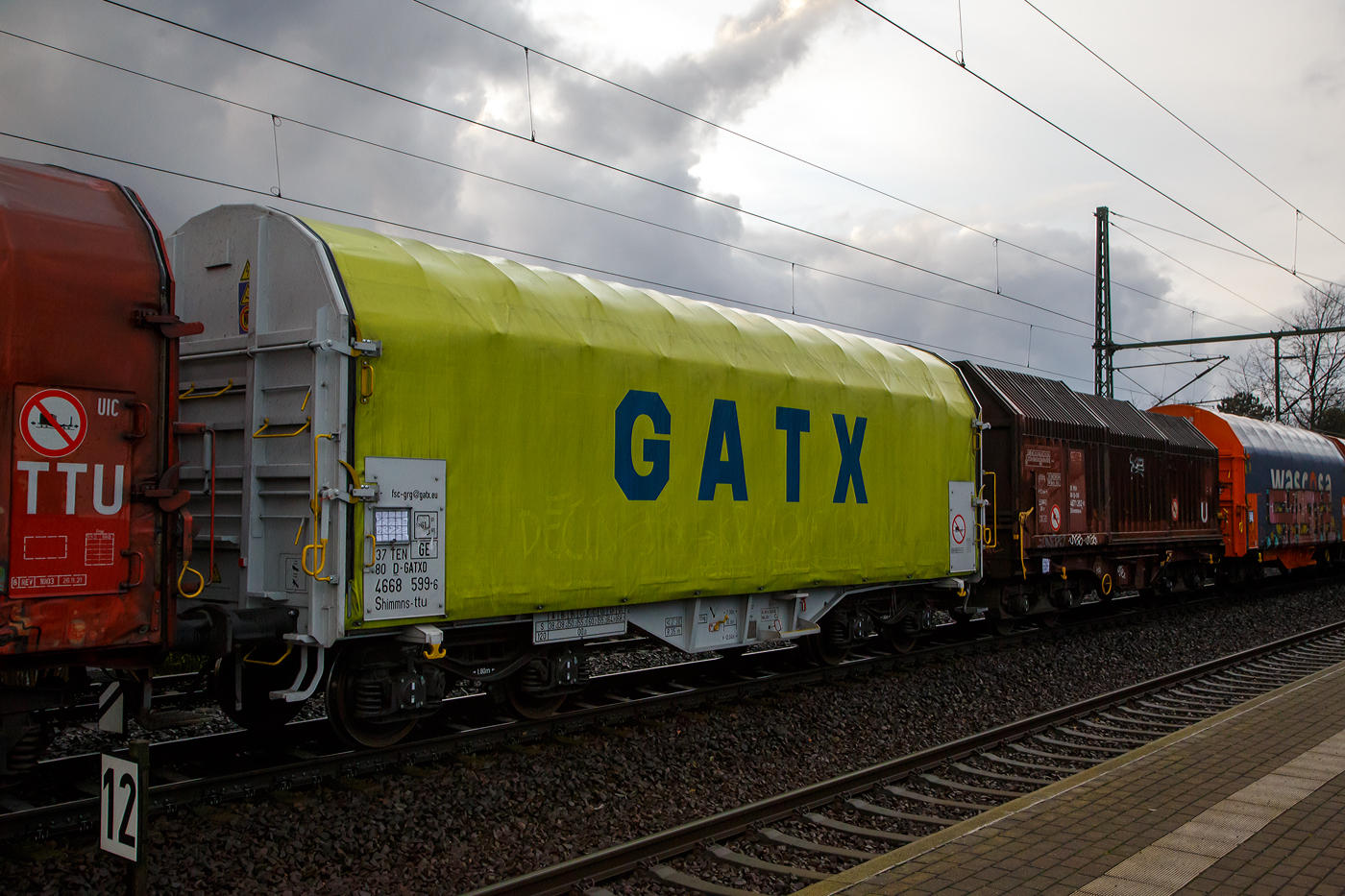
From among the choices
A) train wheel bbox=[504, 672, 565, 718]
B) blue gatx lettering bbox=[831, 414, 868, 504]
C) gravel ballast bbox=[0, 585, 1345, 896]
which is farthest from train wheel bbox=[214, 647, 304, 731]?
blue gatx lettering bbox=[831, 414, 868, 504]

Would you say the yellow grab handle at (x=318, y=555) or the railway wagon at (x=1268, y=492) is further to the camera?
the railway wagon at (x=1268, y=492)

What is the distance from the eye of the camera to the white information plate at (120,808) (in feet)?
12.8

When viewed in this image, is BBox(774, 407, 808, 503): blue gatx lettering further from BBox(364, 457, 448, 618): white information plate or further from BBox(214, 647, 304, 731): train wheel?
BBox(214, 647, 304, 731): train wheel

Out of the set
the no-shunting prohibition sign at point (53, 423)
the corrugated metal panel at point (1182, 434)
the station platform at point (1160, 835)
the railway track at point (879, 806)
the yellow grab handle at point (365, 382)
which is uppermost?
the corrugated metal panel at point (1182, 434)

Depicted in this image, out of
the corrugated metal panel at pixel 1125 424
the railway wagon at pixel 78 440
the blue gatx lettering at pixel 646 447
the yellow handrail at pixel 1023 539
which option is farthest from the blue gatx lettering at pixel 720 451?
the corrugated metal panel at pixel 1125 424

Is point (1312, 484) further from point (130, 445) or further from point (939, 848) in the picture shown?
point (130, 445)

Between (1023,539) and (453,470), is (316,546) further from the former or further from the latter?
(1023,539)

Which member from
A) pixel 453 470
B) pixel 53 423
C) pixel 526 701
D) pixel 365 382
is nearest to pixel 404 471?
pixel 453 470

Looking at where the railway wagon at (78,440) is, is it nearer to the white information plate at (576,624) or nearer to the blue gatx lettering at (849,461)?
the white information plate at (576,624)

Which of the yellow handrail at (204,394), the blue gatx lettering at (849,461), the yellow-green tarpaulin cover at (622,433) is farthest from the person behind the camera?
the blue gatx lettering at (849,461)

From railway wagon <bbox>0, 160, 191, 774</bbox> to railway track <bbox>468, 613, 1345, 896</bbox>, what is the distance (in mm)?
2532

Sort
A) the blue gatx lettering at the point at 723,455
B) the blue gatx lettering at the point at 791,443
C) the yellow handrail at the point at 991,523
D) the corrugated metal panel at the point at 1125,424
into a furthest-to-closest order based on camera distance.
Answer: the corrugated metal panel at the point at 1125,424 < the yellow handrail at the point at 991,523 < the blue gatx lettering at the point at 791,443 < the blue gatx lettering at the point at 723,455

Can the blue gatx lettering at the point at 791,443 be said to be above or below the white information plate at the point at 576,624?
above

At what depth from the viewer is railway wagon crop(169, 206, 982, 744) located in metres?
6.69
